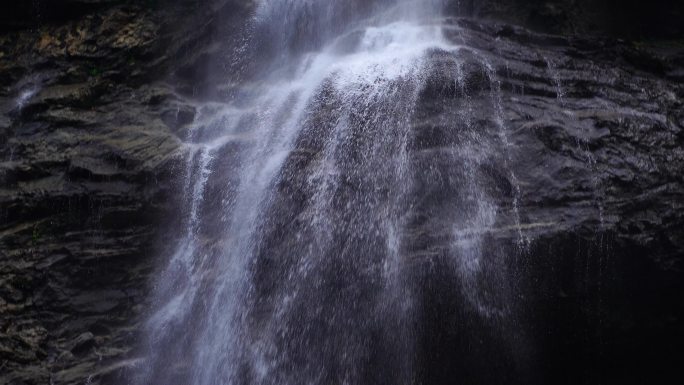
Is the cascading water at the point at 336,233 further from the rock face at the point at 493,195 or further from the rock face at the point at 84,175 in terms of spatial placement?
the rock face at the point at 84,175

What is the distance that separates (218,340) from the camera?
666 centimetres

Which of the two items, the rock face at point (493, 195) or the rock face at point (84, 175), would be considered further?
the rock face at point (84, 175)

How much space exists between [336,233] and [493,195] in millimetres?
2129

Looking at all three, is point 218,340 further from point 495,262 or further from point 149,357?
point 495,262

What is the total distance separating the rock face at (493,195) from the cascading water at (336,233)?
5.9 inches

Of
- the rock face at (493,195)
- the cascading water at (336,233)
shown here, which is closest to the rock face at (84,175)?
the rock face at (493,195)

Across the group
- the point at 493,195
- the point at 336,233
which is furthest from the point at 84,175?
the point at 493,195

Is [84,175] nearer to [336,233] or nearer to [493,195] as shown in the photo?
[336,233]

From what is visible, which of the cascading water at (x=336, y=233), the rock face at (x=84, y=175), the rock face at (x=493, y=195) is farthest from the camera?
the rock face at (x=84, y=175)

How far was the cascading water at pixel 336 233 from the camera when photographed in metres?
6.37

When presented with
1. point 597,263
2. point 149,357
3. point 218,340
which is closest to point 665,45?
point 597,263

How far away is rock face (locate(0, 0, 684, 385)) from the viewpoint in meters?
6.49

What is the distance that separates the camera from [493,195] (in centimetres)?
678

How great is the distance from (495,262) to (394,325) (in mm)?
1484
